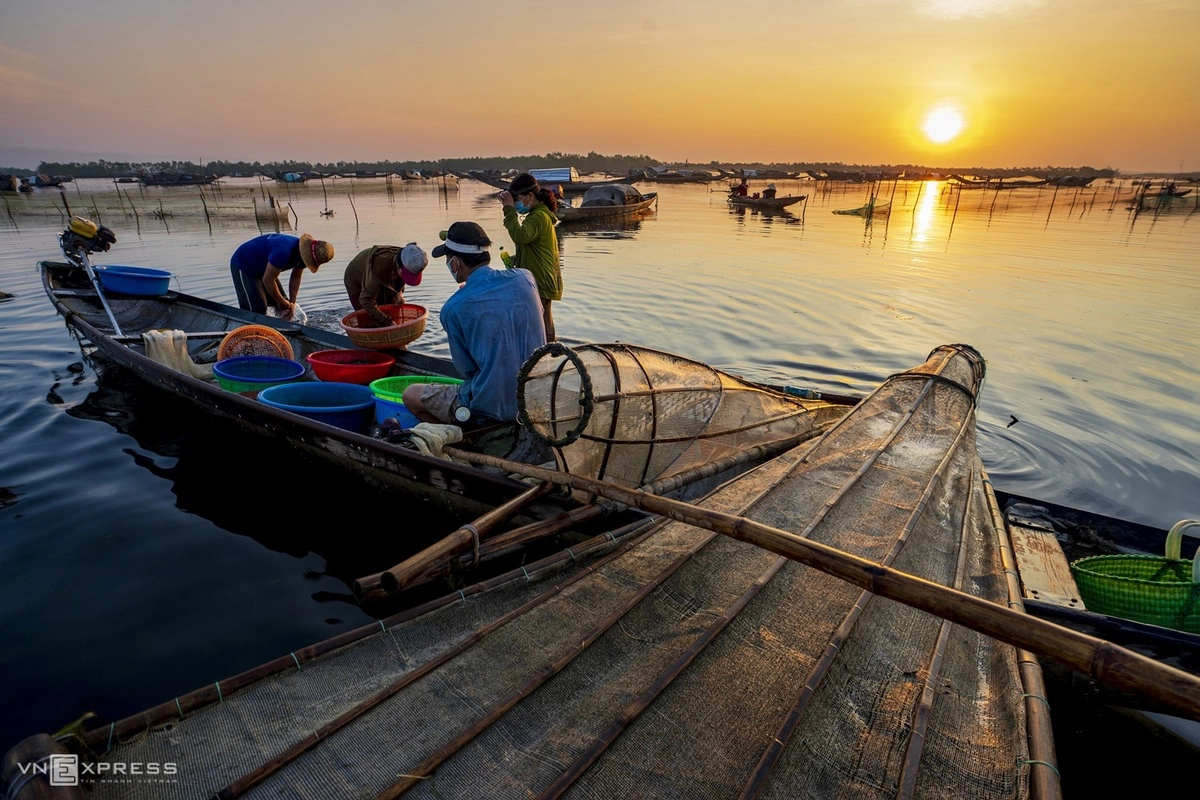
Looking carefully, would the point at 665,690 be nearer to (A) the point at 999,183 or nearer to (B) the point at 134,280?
(B) the point at 134,280

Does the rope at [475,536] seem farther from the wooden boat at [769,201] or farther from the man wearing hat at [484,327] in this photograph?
the wooden boat at [769,201]

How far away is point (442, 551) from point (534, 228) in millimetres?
4988

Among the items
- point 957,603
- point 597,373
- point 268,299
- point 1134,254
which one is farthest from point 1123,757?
point 1134,254

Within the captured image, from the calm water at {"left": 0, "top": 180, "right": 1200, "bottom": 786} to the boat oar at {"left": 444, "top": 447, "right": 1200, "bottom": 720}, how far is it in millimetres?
2946

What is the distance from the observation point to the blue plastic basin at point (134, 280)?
29.2 ft

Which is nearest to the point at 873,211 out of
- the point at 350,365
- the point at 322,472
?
the point at 350,365

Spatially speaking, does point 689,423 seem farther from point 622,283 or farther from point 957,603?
point 622,283

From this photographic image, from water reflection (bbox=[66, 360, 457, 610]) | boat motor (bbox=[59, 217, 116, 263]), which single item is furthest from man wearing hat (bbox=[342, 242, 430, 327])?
boat motor (bbox=[59, 217, 116, 263])

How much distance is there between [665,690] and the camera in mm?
2139

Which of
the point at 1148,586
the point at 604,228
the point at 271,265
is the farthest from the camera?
the point at 604,228

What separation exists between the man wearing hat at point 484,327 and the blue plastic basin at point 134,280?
7.77 m

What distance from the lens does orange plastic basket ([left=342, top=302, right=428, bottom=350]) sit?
21.1 feet

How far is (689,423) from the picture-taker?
174 inches

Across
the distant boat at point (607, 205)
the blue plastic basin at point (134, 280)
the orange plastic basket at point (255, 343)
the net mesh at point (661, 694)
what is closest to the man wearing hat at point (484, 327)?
the net mesh at point (661, 694)
